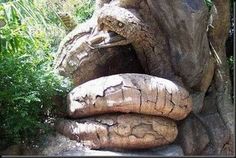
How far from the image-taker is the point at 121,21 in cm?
302

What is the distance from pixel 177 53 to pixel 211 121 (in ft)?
1.71

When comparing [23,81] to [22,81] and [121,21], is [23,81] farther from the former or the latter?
[121,21]

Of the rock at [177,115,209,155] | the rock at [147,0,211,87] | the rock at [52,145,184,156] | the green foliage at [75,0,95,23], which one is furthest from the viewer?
the green foliage at [75,0,95,23]

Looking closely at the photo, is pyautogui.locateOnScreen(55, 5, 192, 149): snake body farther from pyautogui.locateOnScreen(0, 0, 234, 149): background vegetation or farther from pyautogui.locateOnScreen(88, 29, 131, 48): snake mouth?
pyautogui.locateOnScreen(88, 29, 131, 48): snake mouth

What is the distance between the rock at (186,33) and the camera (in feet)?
10.3

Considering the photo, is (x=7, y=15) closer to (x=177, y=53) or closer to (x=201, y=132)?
(x=177, y=53)

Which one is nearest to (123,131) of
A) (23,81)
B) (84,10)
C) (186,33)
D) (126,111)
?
(126,111)

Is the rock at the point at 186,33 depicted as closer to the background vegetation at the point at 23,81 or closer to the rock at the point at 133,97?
the rock at the point at 133,97

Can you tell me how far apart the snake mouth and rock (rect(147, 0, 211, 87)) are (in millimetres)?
331

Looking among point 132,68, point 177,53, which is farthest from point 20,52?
point 177,53

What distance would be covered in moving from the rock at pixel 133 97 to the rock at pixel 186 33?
0.34 m

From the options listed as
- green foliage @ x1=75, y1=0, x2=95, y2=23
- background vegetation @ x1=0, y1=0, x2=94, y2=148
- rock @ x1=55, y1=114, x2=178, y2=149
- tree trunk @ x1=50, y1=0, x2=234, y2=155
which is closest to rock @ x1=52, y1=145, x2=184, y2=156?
rock @ x1=55, y1=114, x2=178, y2=149

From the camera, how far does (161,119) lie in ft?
9.27

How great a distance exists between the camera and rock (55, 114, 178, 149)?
9.00ft
